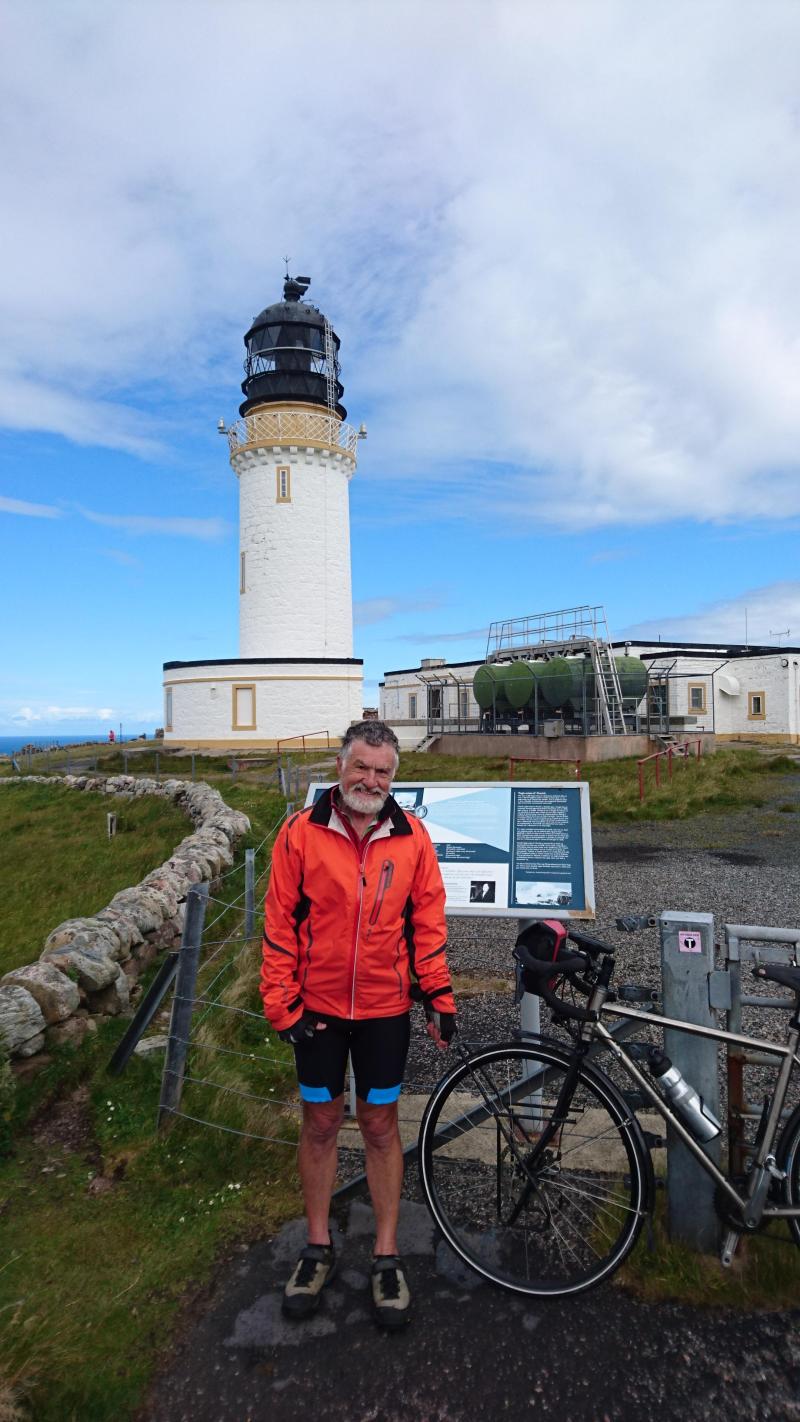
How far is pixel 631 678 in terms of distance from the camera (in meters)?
29.8

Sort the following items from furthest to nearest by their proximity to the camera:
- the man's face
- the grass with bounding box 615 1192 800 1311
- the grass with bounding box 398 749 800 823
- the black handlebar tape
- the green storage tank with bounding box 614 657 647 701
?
the green storage tank with bounding box 614 657 647 701 → the grass with bounding box 398 749 800 823 → the man's face → the black handlebar tape → the grass with bounding box 615 1192 800 1311

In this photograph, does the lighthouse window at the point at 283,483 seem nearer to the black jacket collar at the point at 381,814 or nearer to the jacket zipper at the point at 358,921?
the black jacket collar at the point at 381,814

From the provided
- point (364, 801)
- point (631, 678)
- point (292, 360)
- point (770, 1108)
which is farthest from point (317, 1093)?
point (292, 360)

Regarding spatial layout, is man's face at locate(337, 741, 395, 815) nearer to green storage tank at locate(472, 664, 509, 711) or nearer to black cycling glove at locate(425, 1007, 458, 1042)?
black cycling glove at locate(425, 1007, 458, 1042)

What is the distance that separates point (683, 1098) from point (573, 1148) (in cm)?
51

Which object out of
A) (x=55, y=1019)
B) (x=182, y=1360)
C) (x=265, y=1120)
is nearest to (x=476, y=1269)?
(x=182, y=1360)

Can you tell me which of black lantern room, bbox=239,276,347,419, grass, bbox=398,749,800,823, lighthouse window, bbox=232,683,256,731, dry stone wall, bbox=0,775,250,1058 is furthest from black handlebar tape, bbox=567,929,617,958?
black lantern room, bbox=239,276,347,419

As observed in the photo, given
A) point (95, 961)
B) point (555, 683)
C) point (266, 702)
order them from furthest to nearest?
point (266, 702)
point (555, 683)
point (95, 961)

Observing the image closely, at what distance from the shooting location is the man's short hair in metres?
3.20

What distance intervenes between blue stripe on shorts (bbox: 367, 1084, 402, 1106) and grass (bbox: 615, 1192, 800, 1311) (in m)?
1.08

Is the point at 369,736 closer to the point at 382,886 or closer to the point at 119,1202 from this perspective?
the point at 382,886

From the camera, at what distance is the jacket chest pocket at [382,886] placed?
306cm

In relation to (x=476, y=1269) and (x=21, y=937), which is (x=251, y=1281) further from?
(x=21, y=937)

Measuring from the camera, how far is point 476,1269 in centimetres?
299
